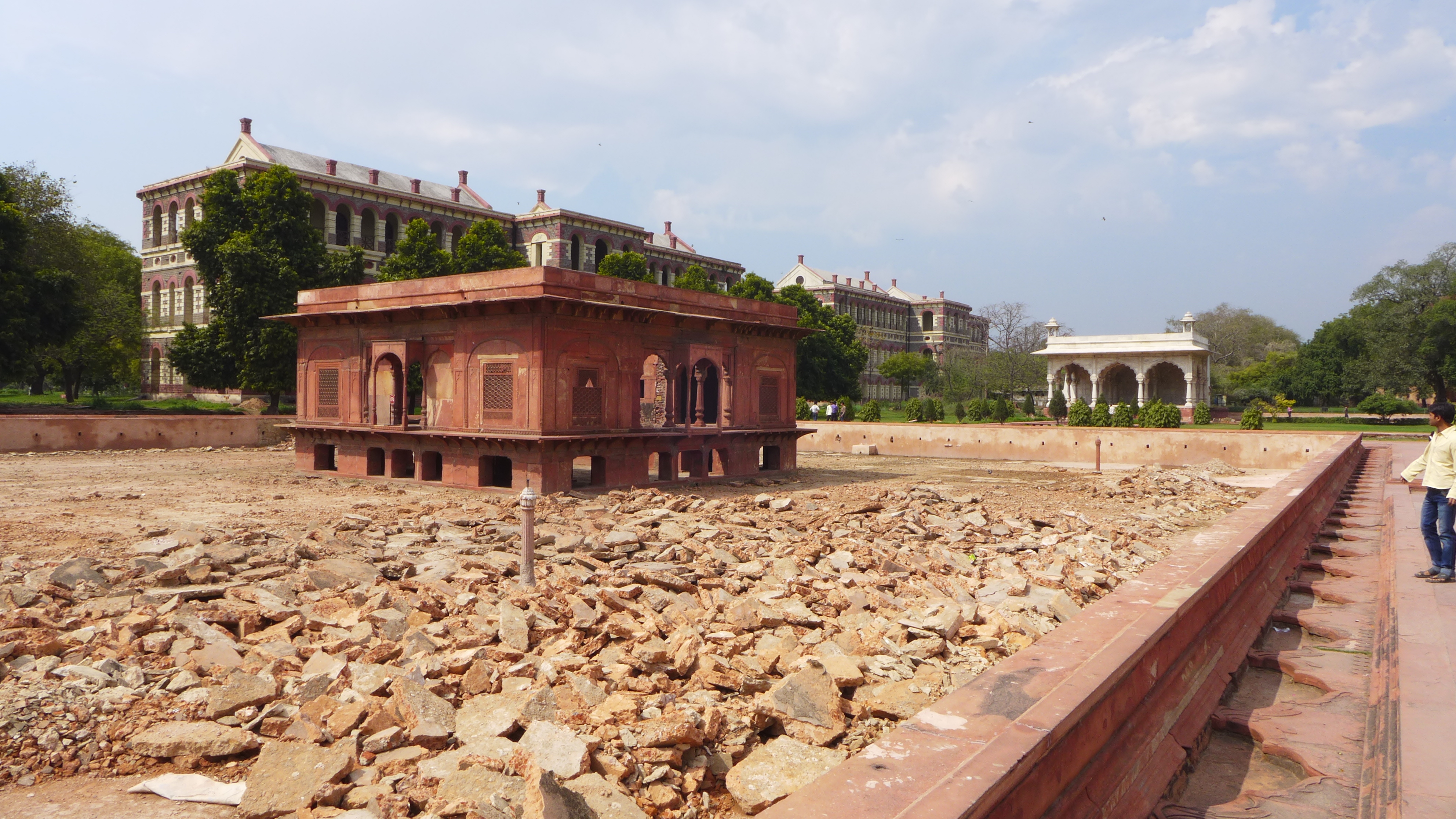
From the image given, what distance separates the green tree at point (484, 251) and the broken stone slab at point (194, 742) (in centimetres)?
3748

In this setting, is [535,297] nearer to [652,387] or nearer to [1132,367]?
[652,387]

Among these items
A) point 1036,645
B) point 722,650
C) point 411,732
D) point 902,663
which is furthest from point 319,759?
point 902,663

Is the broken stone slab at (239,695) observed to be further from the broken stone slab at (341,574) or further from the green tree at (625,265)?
the green tree at (625,265)

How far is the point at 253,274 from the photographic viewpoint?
33062 mm

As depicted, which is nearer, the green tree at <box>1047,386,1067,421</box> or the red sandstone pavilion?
the red sandstone pavilion

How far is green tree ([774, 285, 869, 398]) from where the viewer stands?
51875 millimetres

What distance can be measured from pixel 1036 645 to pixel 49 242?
142ft

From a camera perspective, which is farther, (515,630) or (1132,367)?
(1132,367)

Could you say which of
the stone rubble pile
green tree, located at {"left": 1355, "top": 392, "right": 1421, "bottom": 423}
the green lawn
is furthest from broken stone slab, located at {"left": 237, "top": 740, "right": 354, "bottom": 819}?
green tree, located at {"left": 1355, "top": 392, "right": 1421, "bottom": 423}

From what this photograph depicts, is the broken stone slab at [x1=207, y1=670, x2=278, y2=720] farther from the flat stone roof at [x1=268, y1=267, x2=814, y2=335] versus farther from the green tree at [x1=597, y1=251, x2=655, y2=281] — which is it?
the green tree at [x1=597, y1=251, x2=655, y2=281]

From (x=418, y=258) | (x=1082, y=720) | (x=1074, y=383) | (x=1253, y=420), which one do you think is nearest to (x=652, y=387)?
(x=418, y=258)

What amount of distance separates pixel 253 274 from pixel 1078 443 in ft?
96.5

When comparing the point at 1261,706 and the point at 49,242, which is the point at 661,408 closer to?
the point at 49,242

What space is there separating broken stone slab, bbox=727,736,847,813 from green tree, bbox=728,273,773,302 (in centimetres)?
4555
